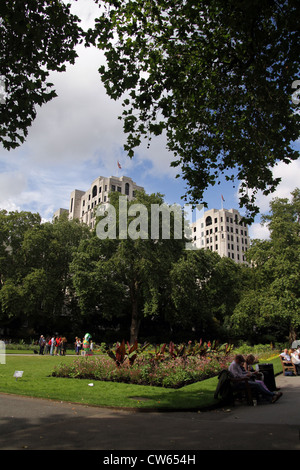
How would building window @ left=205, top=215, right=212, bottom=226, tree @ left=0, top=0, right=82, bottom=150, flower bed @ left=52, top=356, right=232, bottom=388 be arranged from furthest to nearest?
building window @ left=205, top=215, right=212, bottom=226
flower bed @ left=52, top=356, right=232, bottom=388
tree @ left=0, top=0, right=82, bottom=150

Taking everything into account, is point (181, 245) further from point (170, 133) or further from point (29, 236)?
point (170, 133)

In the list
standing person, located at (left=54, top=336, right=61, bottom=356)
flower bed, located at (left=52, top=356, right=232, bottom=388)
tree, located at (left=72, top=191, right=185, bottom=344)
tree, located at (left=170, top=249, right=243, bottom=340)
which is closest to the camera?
flower bed, located at (left=52, top=356, right=232, bottom=388)

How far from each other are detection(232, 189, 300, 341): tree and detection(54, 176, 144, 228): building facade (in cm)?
5721

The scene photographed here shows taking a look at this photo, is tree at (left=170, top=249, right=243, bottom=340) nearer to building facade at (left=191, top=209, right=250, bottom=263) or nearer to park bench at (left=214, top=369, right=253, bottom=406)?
park bench at (left=214, top=369, right=253, bottom=406)

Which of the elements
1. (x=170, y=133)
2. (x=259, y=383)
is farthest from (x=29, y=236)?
(x=259, y=383)

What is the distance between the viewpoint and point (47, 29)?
28.3ft

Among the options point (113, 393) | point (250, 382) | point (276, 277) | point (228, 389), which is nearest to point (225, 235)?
point (276, 277)

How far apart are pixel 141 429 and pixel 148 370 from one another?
6.34 metres

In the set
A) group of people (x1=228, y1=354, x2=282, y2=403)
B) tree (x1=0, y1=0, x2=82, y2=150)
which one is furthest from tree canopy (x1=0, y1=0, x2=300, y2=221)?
group of people (x1=228, y1=354, x2=282, y2=403)

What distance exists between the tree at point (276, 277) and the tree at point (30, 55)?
103 ft

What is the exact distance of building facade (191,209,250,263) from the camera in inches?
4668

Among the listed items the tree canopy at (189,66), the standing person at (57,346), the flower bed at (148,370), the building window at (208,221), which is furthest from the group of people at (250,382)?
the building window at (208,221)

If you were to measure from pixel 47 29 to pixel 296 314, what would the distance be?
3265 centimetres

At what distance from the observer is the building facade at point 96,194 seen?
9622 cm
